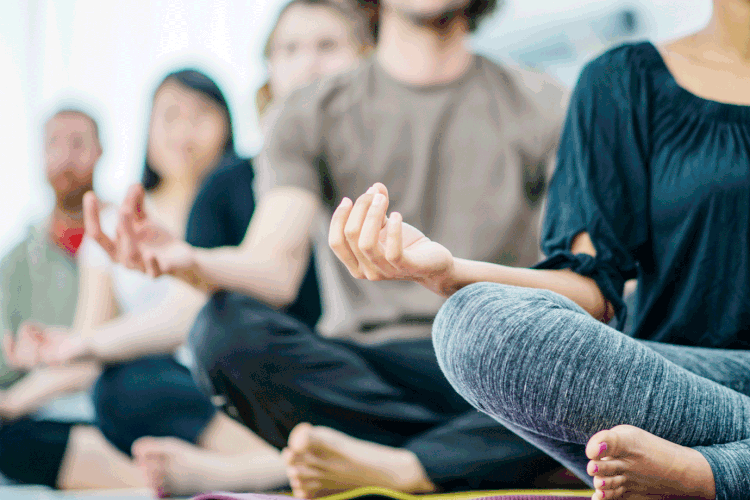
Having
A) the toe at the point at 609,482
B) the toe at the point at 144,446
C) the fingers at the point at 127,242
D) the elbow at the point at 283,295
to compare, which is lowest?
the toe at the point at 144,446

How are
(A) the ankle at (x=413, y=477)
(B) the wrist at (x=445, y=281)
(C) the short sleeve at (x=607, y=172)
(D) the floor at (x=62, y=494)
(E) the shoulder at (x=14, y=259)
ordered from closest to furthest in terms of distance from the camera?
(B) the wrist at (x=445, y=281), (C) the short sleeve at (x=607, y=172), (A) the ankle at (x=413, y=477), (D) the floor at (x=62, y=494), (E) the shoulder at (x=14, y=259)

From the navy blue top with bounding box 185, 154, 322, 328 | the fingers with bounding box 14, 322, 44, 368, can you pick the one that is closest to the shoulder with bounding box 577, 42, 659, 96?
the navy blue top with bounding box 185, 154, 322, 328

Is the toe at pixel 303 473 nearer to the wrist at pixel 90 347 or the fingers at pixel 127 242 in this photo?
the fingers at pixel 127 242

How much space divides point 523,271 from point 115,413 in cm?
90

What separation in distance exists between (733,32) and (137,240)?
2.14 ft

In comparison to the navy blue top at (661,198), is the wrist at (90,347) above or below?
below

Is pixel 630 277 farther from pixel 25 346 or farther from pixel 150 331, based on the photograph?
pixel 25 346

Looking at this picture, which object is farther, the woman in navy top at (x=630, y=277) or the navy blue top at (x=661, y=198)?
the navy blue top at (x=661, y=198)

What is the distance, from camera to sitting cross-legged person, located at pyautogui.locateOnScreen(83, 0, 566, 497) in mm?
825

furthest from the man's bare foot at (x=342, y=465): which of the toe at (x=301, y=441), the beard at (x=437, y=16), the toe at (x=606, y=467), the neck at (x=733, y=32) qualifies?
the beard at (x=437, y=16)

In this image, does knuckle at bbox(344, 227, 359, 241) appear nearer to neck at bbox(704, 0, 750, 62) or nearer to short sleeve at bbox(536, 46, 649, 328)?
short sleeve at bbox(536, 46, 649, 328)

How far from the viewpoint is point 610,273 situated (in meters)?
0.57

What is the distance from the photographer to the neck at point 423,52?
43.6 inches

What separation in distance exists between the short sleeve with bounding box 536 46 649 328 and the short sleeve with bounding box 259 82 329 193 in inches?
19.4
